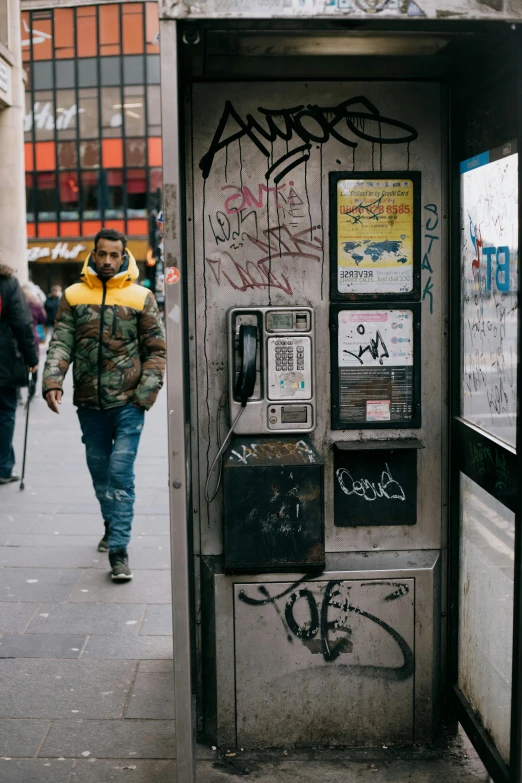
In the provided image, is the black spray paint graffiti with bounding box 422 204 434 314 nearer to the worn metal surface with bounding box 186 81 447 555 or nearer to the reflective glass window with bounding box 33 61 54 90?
the worn metal surface with bounding box 186 81 447 555

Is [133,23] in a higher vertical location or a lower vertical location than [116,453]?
higher

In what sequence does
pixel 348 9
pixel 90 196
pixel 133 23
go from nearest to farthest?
pixel 348 9 < pixel 133 23 < pixel 90 196

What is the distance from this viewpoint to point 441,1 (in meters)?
2.68

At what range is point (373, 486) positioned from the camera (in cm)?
360

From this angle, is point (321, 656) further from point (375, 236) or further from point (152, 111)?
point (152, 111)

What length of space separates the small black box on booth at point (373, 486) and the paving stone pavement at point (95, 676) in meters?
0.88

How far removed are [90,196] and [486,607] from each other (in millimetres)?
42362

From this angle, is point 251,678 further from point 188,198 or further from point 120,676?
point 188,198

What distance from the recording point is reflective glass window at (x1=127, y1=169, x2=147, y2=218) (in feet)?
140

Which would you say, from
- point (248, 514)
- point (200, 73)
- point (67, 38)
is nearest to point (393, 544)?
point (248, 514)

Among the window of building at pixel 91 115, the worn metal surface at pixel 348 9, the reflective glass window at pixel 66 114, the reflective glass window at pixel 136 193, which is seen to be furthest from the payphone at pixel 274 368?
the reflective glass window at pixel 66 114

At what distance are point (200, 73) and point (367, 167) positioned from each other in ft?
2.25

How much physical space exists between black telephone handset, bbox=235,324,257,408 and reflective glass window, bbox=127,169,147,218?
132 feet

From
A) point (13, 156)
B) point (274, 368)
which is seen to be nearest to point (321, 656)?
point (274, 368)
